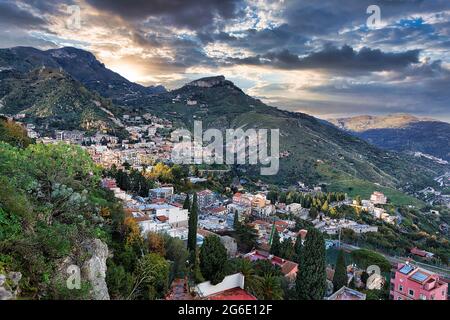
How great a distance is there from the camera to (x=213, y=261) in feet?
31.4

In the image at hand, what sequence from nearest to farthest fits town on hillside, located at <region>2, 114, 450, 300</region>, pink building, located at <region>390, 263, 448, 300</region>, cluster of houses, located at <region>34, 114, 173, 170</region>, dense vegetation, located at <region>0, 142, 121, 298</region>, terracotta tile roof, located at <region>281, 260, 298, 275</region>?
dense vegetation, located at <region>0, 142, 121, 298</region> → town on hillside, located at <region>2, 114, 450, 300</region> → pink building, located at <region>390, 263, 448, 300</region> → terracotta tile roof, located at <region>281, 260, 298, 275</region> → cluster of houses, located at <region>34, 114, 173, 170</region>

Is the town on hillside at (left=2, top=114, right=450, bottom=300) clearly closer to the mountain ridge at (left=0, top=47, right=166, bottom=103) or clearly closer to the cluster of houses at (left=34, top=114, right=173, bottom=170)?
the cluster of houses at (left=34, top=114, right=173, bottom=170)

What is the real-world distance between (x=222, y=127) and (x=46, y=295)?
290ft

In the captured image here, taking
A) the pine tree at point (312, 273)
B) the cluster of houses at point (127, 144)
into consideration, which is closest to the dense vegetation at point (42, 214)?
the pine tree at point (312, 273)

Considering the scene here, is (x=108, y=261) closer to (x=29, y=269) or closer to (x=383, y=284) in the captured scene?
(x=29, y=269)

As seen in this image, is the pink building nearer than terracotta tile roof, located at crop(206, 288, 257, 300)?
No

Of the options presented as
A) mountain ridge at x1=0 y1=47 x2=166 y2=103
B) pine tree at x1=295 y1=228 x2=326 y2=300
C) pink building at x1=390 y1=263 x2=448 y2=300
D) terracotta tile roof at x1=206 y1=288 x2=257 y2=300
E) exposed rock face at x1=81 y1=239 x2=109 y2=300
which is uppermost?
mountain ridge at x1=0 y1=47 x2=166 y2=103

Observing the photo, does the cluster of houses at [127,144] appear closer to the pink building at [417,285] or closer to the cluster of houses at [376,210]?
the pink building at [417,285]

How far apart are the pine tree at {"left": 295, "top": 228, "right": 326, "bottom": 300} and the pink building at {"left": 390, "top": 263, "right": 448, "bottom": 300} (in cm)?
581

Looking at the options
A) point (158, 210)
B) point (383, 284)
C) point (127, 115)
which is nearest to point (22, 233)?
point (158, 210)

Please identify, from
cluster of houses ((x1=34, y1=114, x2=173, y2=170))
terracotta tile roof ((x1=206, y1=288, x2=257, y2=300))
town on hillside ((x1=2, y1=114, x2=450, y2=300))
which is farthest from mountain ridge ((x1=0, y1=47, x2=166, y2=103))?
terracotta tile roof ((x1=206, y1=288, x2=257, y2=300))

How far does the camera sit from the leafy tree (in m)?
9.12

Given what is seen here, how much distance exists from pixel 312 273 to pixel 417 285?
643 centimetres

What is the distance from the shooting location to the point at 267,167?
2645 inches
